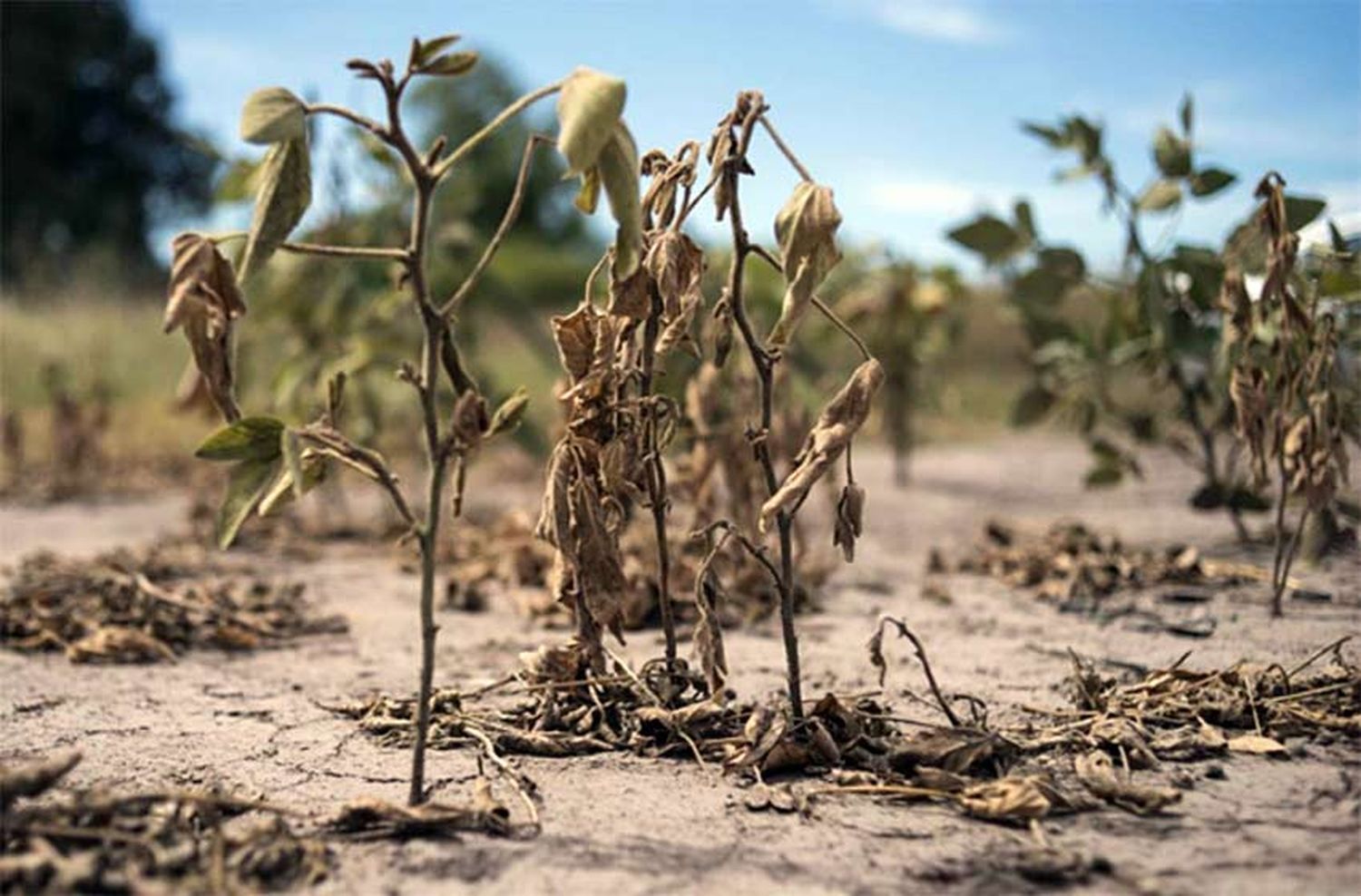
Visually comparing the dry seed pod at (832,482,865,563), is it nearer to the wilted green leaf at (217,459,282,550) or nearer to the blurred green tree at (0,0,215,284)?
the wilted green leaf at (217,459,282,550)

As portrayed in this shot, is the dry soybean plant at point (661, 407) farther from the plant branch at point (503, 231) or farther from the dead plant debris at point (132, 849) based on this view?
the dead plant debris at point (132, 849)

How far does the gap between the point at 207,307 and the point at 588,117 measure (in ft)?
1.74

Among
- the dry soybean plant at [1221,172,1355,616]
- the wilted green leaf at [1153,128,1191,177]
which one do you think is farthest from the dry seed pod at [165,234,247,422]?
the wilted green leaf at [1153,128,1191,177]

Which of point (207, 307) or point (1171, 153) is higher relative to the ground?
point (1171, 153)

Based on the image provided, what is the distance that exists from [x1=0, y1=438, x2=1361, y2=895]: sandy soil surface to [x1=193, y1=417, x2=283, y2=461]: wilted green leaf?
1.65ft

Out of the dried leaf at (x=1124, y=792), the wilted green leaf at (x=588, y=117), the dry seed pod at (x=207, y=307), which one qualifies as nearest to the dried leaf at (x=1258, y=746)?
the dried leaf at (x=1124, y=792)

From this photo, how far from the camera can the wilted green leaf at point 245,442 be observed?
1.82 m

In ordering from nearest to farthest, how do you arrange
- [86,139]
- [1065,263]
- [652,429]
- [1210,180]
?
[652,429] → [1210,180] → [1065,263] → [86,139]

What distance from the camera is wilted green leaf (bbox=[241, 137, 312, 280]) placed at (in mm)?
1749

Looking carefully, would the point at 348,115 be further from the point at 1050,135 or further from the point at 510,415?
the point at 1050,135

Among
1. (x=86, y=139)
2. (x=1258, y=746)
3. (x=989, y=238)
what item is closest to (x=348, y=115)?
(x=1258, y=746)

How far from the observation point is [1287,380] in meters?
2.87

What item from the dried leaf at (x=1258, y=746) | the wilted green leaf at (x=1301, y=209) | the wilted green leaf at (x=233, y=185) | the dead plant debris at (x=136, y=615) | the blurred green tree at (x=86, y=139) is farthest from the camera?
the blurred green tree at (x=86, y=139)

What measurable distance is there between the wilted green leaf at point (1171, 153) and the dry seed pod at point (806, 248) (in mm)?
2054
